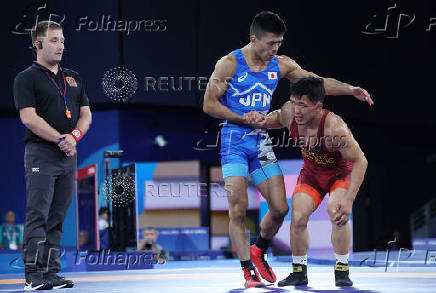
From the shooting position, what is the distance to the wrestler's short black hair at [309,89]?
3992 mm

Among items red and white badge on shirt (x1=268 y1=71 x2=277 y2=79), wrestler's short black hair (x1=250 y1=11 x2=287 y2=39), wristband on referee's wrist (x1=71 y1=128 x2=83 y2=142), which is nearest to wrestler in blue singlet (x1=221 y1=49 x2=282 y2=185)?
red and white badge on shirt (x1=268 y1=71 x2=277 y2=79)

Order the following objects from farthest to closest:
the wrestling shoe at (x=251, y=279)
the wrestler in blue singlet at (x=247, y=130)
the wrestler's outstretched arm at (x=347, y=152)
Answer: the wrestler in blue singlet at (x=247, y=130), the wrestling shoe at (x=251, y=279), the wrestler's outstretched arm at (x=347, y=152)

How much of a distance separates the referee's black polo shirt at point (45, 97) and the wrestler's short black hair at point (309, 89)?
5.22ft

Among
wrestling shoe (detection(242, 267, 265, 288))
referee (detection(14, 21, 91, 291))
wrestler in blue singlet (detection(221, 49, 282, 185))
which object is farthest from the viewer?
wrestler in blue singlet (detection(221, 49, 282, 185))

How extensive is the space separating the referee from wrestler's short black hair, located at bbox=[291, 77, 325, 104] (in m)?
1.55

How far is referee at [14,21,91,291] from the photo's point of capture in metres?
4.12

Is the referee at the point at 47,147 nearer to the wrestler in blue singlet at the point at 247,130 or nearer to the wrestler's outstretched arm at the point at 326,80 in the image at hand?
the wrestler in blue singlet at the point at 247,130

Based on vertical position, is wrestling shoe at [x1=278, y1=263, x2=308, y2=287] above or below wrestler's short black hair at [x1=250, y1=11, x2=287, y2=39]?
below

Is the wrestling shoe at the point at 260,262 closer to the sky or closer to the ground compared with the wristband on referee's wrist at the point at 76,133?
closer to the ground

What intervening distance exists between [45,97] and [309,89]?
180cm

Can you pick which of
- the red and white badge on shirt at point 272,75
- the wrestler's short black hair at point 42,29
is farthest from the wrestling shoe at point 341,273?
the wrestler's short black hair at point 42,29

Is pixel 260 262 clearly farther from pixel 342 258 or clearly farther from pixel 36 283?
pixel 36 283

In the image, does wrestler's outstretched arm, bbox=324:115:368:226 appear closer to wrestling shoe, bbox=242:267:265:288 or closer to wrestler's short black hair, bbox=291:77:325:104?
wrestler's short black hair, bbox=291:77:325:104

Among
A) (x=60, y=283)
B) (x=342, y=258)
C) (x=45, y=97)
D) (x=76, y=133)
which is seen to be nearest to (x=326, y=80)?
(x=342, y=258)
